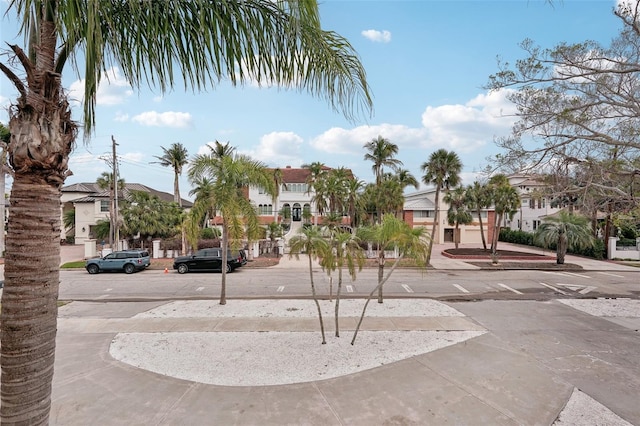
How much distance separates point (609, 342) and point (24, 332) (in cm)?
1235

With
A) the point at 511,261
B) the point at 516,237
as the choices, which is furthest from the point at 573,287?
the point at 516,237

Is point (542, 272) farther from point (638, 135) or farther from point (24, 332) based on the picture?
point (24, 332)

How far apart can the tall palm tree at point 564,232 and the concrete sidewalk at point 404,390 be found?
18.2 metres

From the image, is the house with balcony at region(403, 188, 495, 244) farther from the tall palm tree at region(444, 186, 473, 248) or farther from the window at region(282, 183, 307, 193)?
the window at region(282, 183, 307, 193)

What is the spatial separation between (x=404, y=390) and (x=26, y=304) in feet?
19.6

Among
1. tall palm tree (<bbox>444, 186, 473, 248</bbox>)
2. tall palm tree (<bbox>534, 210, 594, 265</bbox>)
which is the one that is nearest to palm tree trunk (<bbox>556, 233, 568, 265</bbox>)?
tall palm tree (<bbox>534, 210, 594, 265</bbox>)

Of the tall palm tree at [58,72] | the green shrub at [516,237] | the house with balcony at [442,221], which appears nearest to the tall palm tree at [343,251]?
the tall palm tree at [58,72]

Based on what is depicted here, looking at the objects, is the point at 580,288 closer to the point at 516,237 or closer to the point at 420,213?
the point at 420,213

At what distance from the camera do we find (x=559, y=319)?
11.1m

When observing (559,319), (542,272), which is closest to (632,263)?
(542,272)

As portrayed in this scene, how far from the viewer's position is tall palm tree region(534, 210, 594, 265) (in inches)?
971

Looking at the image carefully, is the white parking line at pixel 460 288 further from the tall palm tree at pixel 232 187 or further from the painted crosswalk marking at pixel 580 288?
the tall palm tree at pixel 232 187

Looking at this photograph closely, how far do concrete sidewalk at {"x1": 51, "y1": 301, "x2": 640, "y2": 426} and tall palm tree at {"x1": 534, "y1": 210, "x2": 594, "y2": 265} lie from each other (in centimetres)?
1824

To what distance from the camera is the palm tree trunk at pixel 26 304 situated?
8.55 feet
